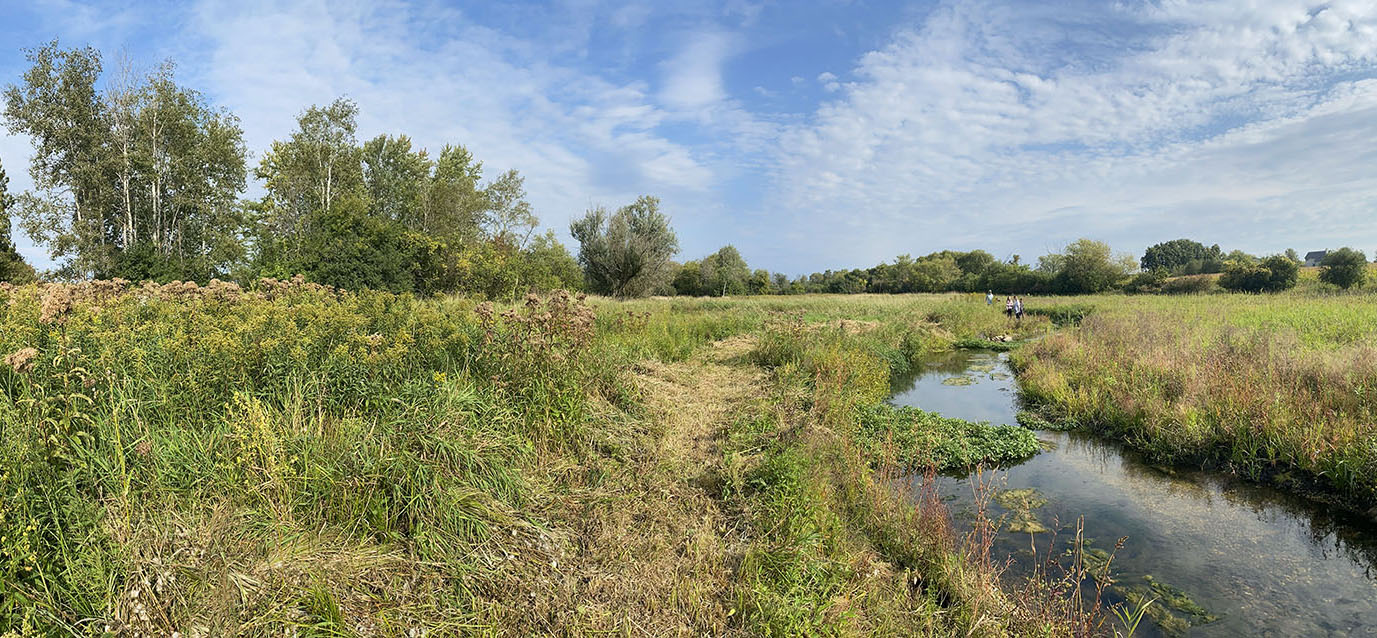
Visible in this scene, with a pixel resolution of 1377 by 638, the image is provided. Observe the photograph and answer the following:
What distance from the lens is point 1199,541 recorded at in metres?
5.44

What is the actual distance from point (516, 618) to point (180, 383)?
2.87 m

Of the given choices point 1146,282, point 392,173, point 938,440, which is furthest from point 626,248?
point 1146,282

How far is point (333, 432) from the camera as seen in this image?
3.74m

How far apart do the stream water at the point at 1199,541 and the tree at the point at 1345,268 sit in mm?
32564

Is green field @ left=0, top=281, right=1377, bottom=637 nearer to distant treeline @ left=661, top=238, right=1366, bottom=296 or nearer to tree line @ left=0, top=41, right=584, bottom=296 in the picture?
tree line @ left=0, top=41, right=584, bottom=296

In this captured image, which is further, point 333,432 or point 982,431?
point 982,431

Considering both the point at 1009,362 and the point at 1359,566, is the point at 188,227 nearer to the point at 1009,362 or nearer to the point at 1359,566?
the point at 1009,362

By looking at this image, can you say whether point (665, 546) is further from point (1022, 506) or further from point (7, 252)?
point (7, 252)

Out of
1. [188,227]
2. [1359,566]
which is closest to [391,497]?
[1359,566]

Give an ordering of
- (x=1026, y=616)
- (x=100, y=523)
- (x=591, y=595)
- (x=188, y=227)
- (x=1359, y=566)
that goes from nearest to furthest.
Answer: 1. (x=100, y=523)
2. (x=591, y=595)
3. (x=1026, y=616)
4. (x=1359, y=566)
5. (x=188, y=227)

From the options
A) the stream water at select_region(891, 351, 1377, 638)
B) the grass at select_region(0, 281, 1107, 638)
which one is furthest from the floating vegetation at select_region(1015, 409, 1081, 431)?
the grass at select_region(0, 281, 1107, 638)

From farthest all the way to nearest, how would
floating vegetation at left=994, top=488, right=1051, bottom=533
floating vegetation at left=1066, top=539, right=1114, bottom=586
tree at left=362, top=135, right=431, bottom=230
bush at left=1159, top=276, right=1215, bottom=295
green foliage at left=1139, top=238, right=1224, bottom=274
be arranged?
green foliage at left=1139, top=238, right=1224, bottom=274 < tree at left=362, top=135, right=431, bottom=230 < bush at left=1159, top=276, right=1215, bottom=295 < floating vegetation at left=994, top=488, right=1051, bottom=533 < floating vegetation at left=1066, top=539, right=1114, bottom=586

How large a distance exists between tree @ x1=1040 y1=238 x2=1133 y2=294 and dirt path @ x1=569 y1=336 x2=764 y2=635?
4741 centimetres

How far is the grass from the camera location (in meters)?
2.72
